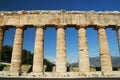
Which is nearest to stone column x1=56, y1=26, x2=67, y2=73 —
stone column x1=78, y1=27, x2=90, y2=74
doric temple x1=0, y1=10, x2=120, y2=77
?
Answer: doric temple x1=0, y1=10, x2=120, y2=77

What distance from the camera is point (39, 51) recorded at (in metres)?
Answer: 24.8

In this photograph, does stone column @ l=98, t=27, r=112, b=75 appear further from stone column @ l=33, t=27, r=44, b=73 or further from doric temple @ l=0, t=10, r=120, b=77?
stone column @ l=33, t=27, r=44, b=73

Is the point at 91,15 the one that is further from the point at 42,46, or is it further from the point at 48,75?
the point at 48,75

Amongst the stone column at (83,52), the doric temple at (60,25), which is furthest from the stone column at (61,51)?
the stone column at (83,52)

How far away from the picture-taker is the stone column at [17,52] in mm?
24094

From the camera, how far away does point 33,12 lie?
1050 inches

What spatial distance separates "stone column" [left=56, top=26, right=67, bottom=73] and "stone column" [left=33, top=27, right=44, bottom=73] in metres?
2.24

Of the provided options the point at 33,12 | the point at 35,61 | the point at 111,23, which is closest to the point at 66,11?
the point at 33,12

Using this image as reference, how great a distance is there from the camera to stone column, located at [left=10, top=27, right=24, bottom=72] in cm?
2409

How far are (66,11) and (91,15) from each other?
150 inches

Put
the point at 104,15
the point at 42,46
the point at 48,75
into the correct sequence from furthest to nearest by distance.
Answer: the point at 104,15 < the point at 42,46 < the point at 48,75

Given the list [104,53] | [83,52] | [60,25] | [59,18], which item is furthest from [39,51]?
[104,53]

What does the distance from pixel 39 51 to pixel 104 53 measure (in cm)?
917

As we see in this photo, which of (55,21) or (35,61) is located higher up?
(55,21)
